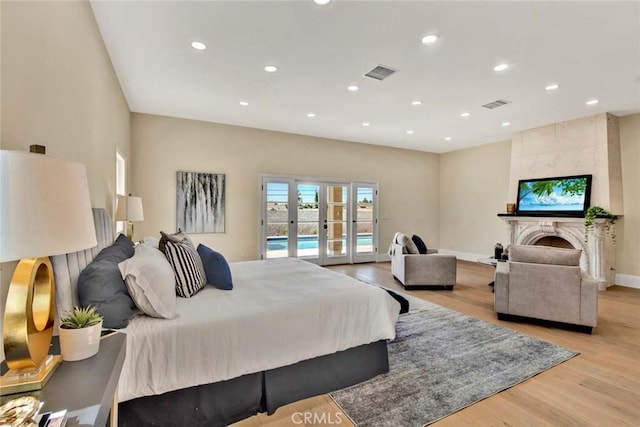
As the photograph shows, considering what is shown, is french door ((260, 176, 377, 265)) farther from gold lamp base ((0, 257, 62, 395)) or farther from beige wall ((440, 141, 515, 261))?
gold lamp base ((0, 257, 62, 395))

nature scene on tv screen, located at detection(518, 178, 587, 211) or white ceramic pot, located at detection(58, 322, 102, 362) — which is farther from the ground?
nature scene on tv screen, located at detection(518, 178, 587, 211)

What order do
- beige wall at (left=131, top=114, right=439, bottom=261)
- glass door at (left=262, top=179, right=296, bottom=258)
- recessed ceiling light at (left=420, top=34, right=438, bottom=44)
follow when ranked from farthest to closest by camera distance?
glass door at (left=262, top=179, right=296, bottom=258) < beige wall at (left=131, top=114, right=439, bottom=261) < recessed ceiling light at (left=420, top=34, right=438, bottom=44)

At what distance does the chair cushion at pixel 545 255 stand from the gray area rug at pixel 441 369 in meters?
0.87

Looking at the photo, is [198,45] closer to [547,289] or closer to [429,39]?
[429,39]

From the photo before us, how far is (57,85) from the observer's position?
1781 millimetres

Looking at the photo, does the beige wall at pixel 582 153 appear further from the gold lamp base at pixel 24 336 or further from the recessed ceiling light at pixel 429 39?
the gold lamp base at pixel 24 336

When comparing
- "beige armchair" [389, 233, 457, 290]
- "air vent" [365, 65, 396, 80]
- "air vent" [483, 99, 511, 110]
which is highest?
"air vent" [483, 99, 511, 110]

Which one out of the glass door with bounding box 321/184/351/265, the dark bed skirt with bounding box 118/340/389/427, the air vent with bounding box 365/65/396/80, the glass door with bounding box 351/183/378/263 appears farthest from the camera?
the glass door with bounding box 351/183/378/263

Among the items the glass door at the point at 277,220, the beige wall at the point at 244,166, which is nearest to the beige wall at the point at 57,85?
the beige wall at the point at 244,166

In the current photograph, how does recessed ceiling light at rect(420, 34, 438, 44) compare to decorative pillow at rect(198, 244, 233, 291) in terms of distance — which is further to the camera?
recessed ceiling light at rect(420, 34, 438, 44)

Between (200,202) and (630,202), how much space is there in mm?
7606

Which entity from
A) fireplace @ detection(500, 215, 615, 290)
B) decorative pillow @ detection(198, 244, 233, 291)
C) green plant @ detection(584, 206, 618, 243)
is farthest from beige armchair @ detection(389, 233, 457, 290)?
decorative pillow @ detection(198, 244, 233, 291)

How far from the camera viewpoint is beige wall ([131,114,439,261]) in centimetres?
535

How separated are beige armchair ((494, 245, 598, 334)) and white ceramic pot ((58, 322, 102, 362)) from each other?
3881 mm
